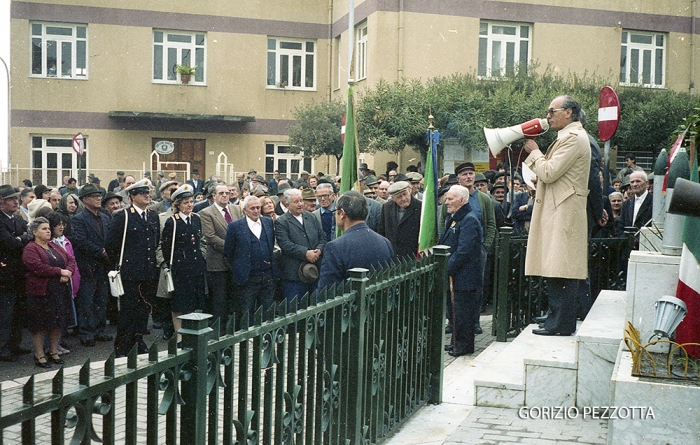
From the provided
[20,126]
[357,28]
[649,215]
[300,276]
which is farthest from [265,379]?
[20,126]

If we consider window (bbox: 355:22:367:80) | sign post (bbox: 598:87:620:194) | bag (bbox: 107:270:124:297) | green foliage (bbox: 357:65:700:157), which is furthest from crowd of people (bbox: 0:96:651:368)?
window (bbox: 355:22:367:80)

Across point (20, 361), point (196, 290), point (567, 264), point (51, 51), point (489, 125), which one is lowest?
point (20, 361)

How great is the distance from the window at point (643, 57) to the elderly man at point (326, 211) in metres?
19.9

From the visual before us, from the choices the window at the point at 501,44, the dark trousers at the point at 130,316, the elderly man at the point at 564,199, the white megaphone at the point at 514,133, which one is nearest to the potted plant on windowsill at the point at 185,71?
the window at the point at 501,44

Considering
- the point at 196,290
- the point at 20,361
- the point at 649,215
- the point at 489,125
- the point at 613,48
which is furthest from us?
A: the point at 613,48

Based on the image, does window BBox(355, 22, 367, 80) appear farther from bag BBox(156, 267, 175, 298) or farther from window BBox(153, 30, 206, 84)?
bag BBox(156, 267, 175, 298)

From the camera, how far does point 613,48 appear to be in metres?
26.9

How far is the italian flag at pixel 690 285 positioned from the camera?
4.25 m

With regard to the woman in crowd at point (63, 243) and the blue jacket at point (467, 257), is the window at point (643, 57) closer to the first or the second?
the blue jacket at point (467, 257)

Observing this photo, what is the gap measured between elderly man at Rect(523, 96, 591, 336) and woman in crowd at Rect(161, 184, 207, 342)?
4454 millimetres

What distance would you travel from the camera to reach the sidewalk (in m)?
5.18

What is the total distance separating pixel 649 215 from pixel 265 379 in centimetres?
803

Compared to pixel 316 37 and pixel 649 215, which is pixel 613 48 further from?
pixel 649 215

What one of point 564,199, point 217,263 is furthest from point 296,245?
point 564,199
